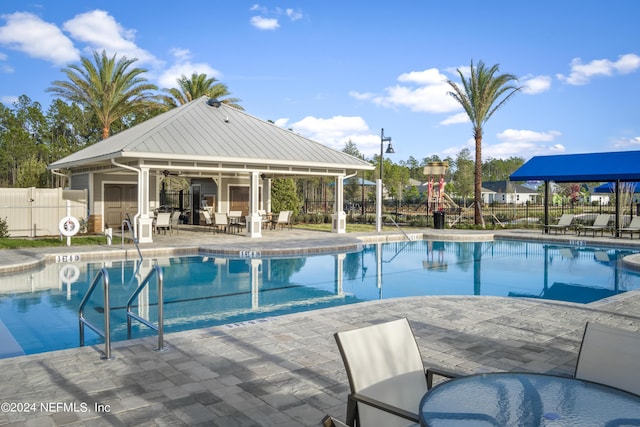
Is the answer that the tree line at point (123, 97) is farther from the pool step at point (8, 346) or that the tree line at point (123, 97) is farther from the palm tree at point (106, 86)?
the pool step at point (8, 346)

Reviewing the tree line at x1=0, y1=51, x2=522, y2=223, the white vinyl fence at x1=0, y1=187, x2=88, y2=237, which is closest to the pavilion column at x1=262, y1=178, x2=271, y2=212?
the tree line at x1=0, y1=51, x2=522, y2=223

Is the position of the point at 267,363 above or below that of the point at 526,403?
below

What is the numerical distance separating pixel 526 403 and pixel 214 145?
1747 cm

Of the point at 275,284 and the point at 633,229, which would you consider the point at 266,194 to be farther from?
the point at 633,229

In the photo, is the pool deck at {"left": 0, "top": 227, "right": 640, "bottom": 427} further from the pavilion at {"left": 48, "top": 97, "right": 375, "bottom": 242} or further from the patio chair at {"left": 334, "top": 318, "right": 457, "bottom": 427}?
the pavilion at {"left": 48, "top": 97, "right": 375, "bottom": 242}

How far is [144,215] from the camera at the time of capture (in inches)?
658

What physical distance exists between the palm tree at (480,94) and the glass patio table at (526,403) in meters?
23.3

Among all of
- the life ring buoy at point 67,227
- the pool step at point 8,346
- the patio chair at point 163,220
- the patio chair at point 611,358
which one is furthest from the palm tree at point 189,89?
the patio chair at point 611,358

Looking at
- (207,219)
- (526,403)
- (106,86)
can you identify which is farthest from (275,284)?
(106,86)

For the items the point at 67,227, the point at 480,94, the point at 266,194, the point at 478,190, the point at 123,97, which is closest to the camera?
the point at 67,227

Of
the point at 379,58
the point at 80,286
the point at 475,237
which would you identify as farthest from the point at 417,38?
the point at 80,286

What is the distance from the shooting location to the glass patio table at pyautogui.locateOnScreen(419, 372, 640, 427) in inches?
92.8

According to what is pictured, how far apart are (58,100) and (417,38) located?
4147 cm

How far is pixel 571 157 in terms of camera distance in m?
21.8
